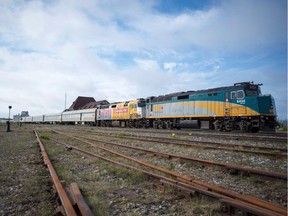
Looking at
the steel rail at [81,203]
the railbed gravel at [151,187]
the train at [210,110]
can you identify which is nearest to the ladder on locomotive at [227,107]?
the train at [210,110]

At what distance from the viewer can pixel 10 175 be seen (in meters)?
5.97

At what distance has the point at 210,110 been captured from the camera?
18.7 metres

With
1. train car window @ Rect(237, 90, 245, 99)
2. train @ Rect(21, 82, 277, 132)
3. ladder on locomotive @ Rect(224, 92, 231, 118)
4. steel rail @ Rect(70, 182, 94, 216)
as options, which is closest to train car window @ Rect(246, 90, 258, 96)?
train @ Rect(21, 82, 277, 132)

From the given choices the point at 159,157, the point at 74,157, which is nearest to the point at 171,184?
the point at 159,157

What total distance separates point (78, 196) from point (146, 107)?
76.4 ft

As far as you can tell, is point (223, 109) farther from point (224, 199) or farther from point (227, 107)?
point (224, 199)

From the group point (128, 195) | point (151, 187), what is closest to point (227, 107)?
point (151, 187)

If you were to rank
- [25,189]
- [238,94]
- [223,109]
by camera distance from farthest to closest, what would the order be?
1. [223,109]
2. [238,94]
3. [25,189]

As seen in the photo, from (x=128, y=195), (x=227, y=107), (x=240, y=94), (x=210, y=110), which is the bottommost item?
(x=128, y=195)

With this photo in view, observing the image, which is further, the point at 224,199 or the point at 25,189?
the point at 25,189

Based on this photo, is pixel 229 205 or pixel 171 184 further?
pixel 171 184

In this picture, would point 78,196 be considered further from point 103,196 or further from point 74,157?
point 74,157

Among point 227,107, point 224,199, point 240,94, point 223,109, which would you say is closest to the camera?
point 224,199

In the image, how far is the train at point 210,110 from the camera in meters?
15.9
